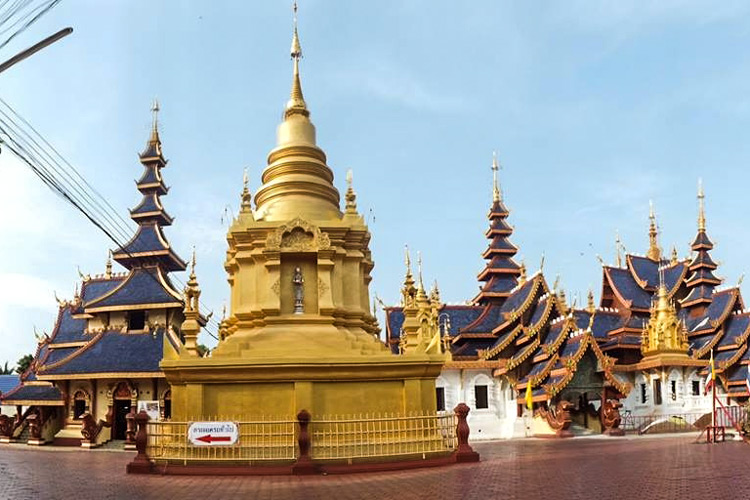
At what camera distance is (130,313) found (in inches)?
1393

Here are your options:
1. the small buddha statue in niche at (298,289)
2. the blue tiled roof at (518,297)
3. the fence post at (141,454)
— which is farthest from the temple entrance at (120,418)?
the blue tiled roof at (518,297)

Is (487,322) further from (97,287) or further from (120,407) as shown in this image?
(97,287)

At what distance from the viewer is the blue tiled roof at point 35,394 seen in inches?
1331

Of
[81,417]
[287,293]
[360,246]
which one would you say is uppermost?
[360,246]

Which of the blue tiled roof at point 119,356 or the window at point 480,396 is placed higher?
the blue tiled roof at point 119,356

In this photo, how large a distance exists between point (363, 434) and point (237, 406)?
3.32 meters

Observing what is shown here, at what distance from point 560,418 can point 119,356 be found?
20360 mm

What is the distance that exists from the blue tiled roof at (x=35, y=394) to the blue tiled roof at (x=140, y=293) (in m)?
4.45

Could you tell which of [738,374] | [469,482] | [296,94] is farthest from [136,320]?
[738,374]

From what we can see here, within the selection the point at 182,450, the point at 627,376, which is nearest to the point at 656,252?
the point at 627,376

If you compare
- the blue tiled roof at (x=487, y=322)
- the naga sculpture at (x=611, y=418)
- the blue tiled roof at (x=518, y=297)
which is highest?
the blue tiled roof at (x=518, y=297)

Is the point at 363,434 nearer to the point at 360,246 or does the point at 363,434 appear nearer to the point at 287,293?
the point at 287,293

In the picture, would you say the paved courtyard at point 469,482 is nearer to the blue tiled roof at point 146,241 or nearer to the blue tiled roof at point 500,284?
the blue tiled roof at point 146,241

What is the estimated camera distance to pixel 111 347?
109 feet
